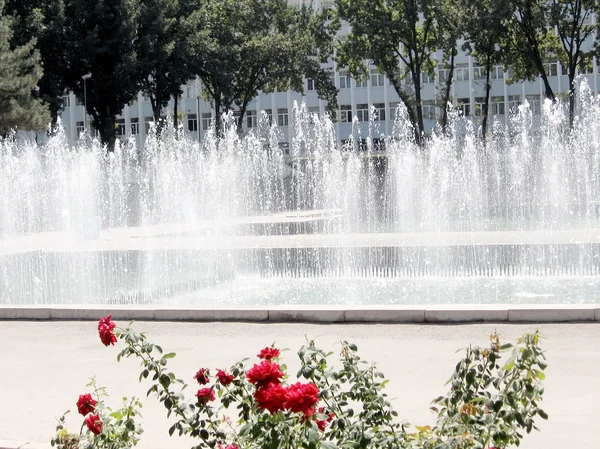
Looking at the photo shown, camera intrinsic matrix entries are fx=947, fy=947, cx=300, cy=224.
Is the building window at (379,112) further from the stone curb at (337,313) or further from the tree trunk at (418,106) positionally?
the stone curb at (337,313)

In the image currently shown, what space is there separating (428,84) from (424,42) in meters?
25.4

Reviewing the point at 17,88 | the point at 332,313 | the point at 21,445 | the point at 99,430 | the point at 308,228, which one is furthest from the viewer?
the point at 17,88

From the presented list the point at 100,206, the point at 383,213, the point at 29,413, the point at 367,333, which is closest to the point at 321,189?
the point at 383,213

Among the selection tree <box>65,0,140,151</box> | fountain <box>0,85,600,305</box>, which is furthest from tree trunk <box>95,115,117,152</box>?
fountain <box>0,85,600,305</box>

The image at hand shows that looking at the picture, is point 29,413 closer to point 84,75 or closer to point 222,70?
point 84,75

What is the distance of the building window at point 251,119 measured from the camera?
250 ft

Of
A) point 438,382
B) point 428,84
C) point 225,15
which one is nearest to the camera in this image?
point 438,382

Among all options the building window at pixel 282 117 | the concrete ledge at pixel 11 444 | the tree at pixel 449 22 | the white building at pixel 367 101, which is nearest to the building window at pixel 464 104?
the white building at pixel 367 101

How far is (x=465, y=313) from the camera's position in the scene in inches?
356

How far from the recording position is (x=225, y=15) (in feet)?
156

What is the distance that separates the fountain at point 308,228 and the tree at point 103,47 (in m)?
3.30

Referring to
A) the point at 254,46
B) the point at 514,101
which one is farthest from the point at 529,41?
the point at 514,101

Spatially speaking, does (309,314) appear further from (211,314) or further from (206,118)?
(206,118)

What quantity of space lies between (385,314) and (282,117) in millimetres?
66080
